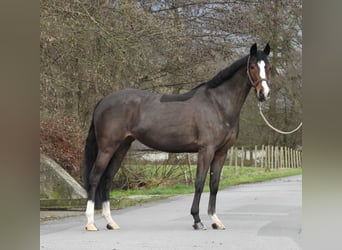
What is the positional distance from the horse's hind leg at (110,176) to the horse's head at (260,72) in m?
1.07

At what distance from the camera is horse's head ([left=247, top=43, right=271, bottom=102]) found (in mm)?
3914

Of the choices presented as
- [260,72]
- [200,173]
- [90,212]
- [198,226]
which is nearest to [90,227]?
[90,212]

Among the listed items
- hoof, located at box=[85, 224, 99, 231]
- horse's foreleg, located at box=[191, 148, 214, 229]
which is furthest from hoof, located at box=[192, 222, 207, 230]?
hoof, located at box=[85, 224, 99, 231]

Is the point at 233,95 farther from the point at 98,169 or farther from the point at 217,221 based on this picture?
the point at 98,169

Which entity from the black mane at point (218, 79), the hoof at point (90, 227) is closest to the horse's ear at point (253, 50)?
the black mane at point (218, 79)

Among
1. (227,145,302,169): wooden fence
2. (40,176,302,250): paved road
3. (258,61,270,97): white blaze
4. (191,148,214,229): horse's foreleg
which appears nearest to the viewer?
(40,176,302,250): paved road

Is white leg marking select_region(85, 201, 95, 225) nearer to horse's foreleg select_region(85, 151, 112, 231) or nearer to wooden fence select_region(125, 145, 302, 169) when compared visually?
horse's foreleg select_region(85, 151, 112, 231)

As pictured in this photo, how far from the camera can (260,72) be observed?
3949mm

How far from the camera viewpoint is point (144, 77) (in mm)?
5234

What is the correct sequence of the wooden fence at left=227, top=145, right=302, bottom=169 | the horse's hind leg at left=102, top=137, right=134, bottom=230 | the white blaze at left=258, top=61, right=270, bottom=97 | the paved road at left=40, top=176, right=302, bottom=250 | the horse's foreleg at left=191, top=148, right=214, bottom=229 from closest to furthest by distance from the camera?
the paved road at left=40, top=176, right=302, bottom=250, the white blaze at left=258, top=61, right=270, bottom=97, the horse's foreleg at left=191, top=148, right=214, bottom=229, the horse's hind leg at left=102, top=137, right=134, bottom=230, the wooden fence at left=227, top=145, right=302, bottom=169

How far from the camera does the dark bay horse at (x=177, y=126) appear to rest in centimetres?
416

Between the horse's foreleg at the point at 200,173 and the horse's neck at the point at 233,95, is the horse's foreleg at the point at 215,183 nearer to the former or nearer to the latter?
the horse's foreleg at the point at 200,173
